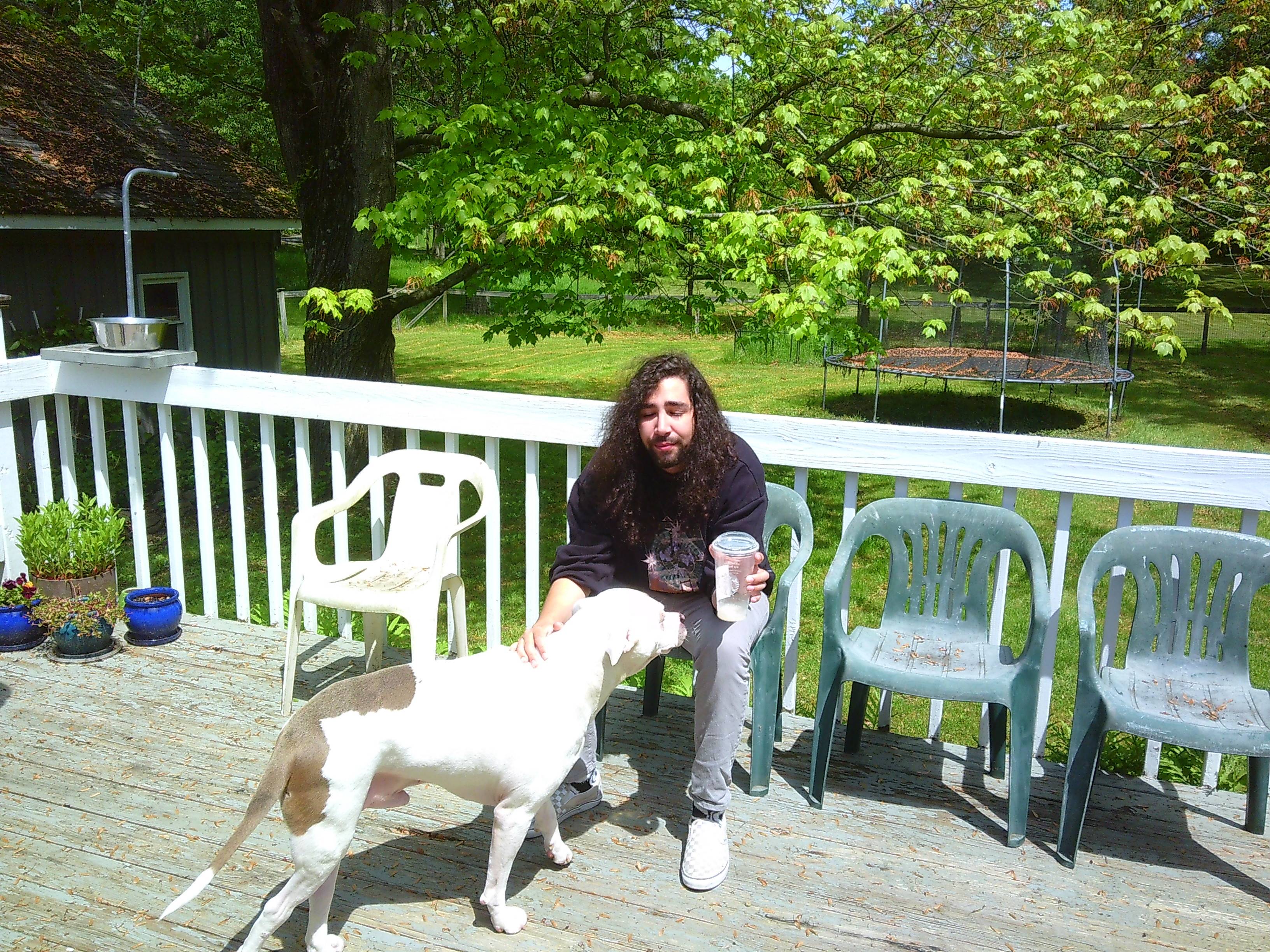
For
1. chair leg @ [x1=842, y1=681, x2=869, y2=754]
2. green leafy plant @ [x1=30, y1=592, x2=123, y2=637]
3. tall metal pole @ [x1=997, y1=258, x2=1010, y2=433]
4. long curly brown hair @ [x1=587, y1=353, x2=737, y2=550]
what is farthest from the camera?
tall metal pole @ [x1=997, y1=258, x2=1010, y2=433]

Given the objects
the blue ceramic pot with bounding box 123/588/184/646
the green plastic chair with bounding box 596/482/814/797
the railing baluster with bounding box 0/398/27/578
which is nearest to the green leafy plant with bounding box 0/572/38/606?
the railing baluster with bounding box 0/398/27/578

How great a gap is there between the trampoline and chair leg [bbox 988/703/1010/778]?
5827mm

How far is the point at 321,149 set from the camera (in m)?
6.64

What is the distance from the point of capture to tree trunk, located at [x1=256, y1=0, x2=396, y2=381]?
6.14 meters

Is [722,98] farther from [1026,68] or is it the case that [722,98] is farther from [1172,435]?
[1172,435]

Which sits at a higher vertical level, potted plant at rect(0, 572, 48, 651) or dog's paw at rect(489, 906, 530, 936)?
potted plant at rect(0, 572, 48, 651)

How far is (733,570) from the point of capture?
7.39ft

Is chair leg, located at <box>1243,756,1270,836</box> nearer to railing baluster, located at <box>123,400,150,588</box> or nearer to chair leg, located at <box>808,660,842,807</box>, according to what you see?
chair leg, located at <box>808,660,842,807</box>

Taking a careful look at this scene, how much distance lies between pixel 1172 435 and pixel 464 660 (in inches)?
388

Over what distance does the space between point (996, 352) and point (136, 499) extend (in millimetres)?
10915

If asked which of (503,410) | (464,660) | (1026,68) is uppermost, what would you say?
(1026,68)

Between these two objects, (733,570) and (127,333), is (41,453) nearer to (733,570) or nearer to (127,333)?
(127,333)

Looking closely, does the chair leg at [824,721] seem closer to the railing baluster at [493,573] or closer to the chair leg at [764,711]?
the chair leg at [764,711]

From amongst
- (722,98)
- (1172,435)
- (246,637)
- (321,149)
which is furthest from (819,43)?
(1172,435)
